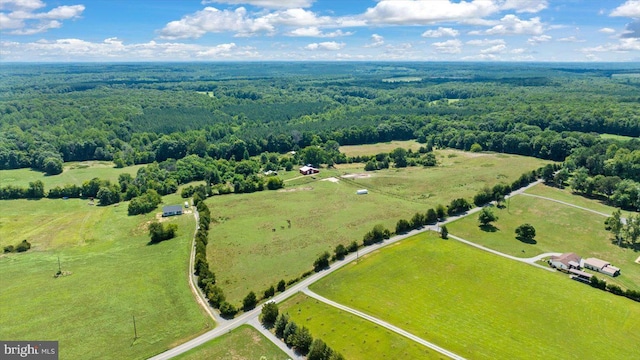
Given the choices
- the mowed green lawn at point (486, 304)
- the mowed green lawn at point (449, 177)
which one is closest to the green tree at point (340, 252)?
the mowed green lawn at point (486, 304)

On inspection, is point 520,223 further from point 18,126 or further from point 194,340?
point 18,126

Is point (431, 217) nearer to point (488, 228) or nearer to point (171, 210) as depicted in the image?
point (488, 228)

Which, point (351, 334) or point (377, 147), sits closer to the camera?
point (351, 334)

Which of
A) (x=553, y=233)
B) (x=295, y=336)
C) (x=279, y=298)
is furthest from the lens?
(x=553, y=233)

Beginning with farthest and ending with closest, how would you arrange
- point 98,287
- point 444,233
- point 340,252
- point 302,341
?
point 444,233 < point 340,252 < point 98,287 < point 302,341

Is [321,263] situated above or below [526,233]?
below

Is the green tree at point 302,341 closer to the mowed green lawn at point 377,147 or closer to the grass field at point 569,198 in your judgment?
the grass field at point 569,198

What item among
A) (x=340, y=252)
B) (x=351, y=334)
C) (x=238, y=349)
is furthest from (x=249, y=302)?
(x=340, y=252)
